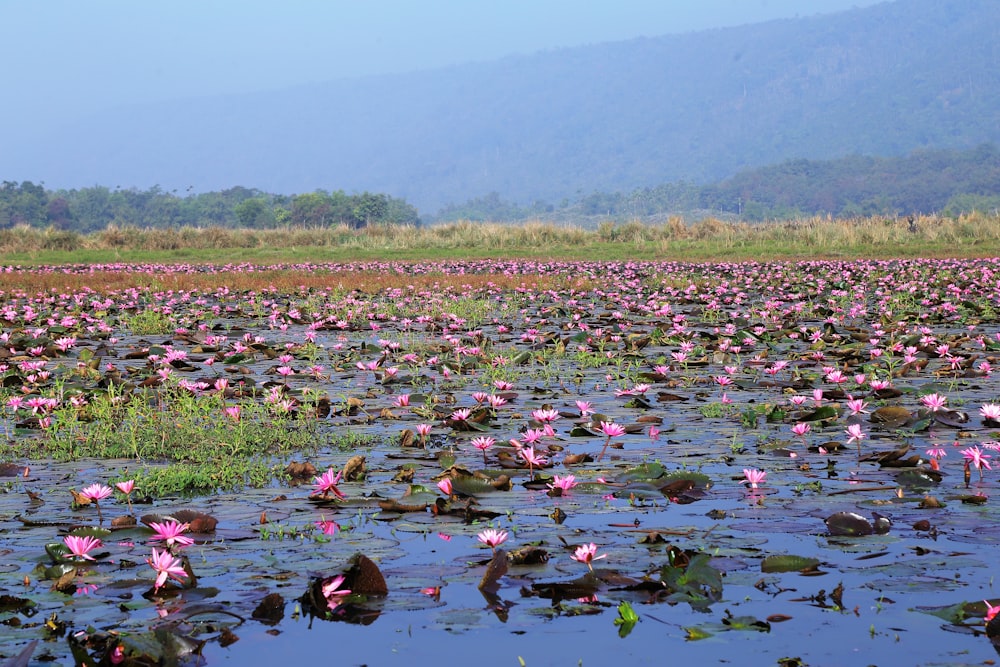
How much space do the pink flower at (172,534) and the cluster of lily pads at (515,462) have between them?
2.1 inches

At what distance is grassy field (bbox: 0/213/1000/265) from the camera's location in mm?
33406

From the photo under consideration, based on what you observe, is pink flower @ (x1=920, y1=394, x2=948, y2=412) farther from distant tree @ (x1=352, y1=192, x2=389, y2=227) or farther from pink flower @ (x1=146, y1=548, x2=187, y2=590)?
distant tree @ (x1=352, y1=192, x2=389, y2=227)

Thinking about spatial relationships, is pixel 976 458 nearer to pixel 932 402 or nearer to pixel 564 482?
pixel 932 402

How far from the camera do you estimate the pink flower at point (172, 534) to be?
3688 millimetres

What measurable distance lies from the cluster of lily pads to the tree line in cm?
9800

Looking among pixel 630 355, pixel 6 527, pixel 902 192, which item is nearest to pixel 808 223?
pixel 630 355

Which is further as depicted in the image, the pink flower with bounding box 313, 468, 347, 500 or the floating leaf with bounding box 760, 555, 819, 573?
the pink flower with bounding box 313, 468, 347, 500

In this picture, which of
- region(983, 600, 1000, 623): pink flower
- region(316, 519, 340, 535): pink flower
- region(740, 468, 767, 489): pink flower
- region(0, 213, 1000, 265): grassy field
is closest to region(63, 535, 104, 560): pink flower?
region(316, 519, 340, 535): pink flower

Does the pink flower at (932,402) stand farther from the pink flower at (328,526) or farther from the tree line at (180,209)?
the tree line at (180,209)

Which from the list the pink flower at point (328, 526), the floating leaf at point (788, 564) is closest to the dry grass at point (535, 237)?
the pink flower at point (328, 526)

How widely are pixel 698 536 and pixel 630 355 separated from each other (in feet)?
19.8

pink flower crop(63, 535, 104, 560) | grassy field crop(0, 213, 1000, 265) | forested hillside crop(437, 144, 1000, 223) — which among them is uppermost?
forested hillside crop(437, 144, 1000, 223)

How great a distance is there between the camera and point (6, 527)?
432cm

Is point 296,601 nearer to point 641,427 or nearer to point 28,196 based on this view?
point 641,427
